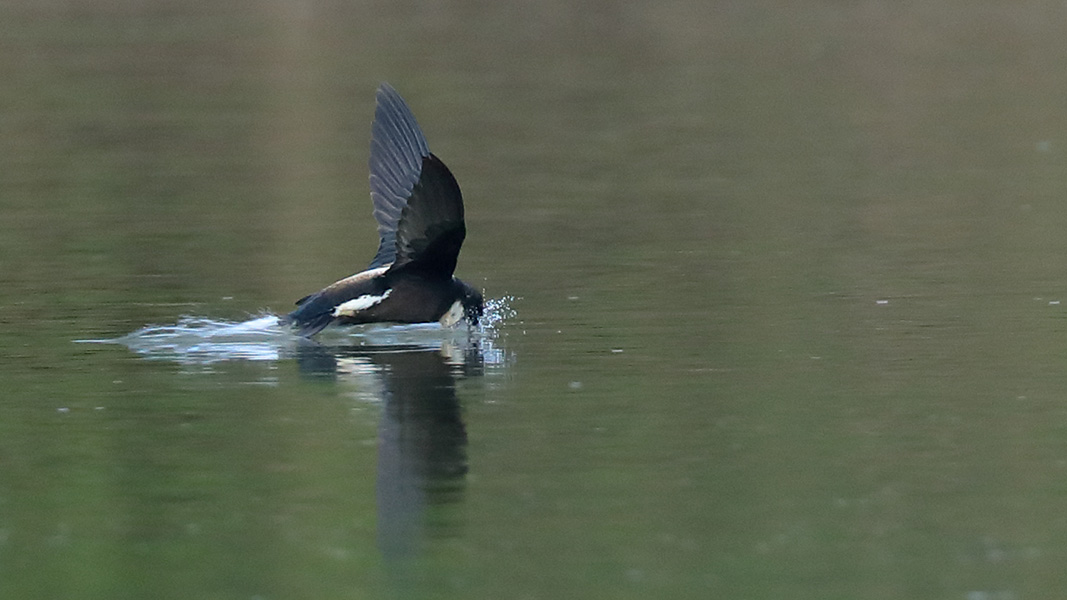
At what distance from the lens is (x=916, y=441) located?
9516 mm

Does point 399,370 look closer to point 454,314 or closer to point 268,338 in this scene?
point 454,314

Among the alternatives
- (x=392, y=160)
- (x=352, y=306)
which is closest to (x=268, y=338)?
(x=352, y=306)

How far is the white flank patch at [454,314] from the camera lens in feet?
40.7

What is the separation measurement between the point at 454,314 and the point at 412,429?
2.49 metres

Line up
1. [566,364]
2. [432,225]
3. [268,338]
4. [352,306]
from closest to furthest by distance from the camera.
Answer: [566,364] → [432,225] → [352,306] → [268,338]

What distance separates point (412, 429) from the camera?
394 inches

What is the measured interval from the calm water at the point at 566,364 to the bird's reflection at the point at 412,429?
0.10 feet

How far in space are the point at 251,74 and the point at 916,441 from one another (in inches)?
890

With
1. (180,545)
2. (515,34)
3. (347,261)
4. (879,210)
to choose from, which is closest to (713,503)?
(180,545)

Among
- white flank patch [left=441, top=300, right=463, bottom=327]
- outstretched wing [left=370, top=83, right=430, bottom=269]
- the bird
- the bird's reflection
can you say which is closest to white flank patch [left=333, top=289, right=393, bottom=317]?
the bird

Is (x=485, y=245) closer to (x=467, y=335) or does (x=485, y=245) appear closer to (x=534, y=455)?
(x=467, y=335)

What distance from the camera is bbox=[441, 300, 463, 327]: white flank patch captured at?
1241cm

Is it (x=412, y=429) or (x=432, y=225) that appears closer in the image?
(x=412, y=429)

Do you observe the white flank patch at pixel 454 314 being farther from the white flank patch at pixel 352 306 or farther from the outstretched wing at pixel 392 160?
the outstretched wing at pixel 392 160
